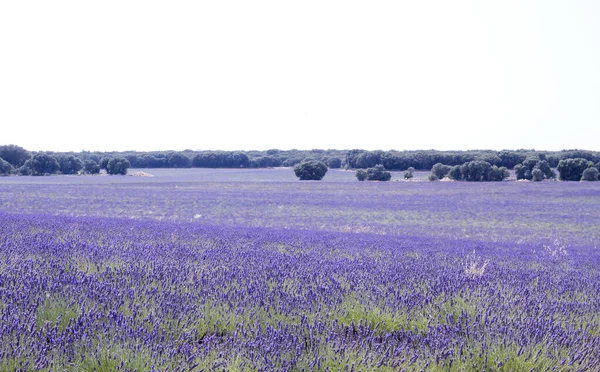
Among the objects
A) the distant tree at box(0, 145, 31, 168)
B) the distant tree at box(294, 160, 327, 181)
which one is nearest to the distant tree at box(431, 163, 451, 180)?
the distant tree at box(294, 160, 327, 181)

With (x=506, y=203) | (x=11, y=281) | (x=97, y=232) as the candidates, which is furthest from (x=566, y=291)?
(x=506, y=203)

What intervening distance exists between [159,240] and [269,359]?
4869 millimetres

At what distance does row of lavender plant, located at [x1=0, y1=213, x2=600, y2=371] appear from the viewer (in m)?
2.65

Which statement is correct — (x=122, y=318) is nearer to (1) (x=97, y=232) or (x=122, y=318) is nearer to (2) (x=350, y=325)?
(2) (x=350, y=325)

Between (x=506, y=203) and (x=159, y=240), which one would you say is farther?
(x=506, y=203)

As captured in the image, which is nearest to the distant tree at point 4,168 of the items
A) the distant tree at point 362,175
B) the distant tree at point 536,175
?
the distant tree at point 362,175

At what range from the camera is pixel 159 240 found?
23.4 ft

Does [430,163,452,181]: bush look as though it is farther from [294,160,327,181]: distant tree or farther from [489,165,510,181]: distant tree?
[294,160,327,181]: distant tree

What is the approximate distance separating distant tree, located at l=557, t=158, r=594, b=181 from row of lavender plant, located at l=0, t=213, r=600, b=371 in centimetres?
4283

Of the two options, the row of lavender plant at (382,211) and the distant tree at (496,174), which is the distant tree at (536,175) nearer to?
the distant tree at (496,174)

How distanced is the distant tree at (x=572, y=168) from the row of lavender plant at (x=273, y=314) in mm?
42830

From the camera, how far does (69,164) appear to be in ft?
187

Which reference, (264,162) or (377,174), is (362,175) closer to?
(377,174)

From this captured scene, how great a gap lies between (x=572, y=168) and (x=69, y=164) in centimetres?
5150
